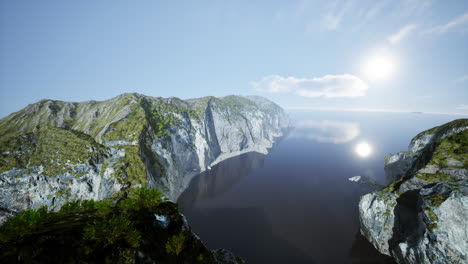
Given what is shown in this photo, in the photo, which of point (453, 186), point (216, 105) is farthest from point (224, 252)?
point (216, 105)

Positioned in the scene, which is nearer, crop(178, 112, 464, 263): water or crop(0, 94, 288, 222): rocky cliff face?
crop(178, 112, 464, 263): water

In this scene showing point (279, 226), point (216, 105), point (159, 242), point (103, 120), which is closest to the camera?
point (159, 242)

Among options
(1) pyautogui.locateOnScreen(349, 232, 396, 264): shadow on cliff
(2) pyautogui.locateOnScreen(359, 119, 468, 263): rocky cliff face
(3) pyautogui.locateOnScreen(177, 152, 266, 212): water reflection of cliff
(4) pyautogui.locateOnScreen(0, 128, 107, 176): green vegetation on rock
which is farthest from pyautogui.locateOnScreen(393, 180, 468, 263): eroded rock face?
(4) pyautogui.locateOnScreen(0, 128, 107, 176): green vegetation on rock

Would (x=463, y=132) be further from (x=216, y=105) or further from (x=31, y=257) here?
(x=216, y=105)

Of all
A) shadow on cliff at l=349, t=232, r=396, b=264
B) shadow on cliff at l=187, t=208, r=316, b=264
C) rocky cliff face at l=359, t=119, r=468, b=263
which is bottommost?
shadow on cliff at l=187, t=208, r=316, b=264

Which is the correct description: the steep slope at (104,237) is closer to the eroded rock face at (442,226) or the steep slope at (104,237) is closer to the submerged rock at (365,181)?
the eroded rock face at (442,226)

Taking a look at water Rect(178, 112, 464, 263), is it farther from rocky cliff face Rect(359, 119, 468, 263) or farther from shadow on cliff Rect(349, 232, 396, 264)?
rocky cliff face Rect(359, 119, 468, 263)

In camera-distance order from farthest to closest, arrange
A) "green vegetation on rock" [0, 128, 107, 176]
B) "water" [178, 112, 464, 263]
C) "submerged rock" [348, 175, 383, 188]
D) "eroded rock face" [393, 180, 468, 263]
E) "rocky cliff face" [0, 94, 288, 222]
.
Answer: "submerged rock" [348, 175, 383, 188], "green vegetation on rock" [0, 128, 107, 176], "rocky cliff face" [0, 94, 288, 222], "water" [178, 112, 464, 263], "eroded rock face" [393, 180, 468, 263]
